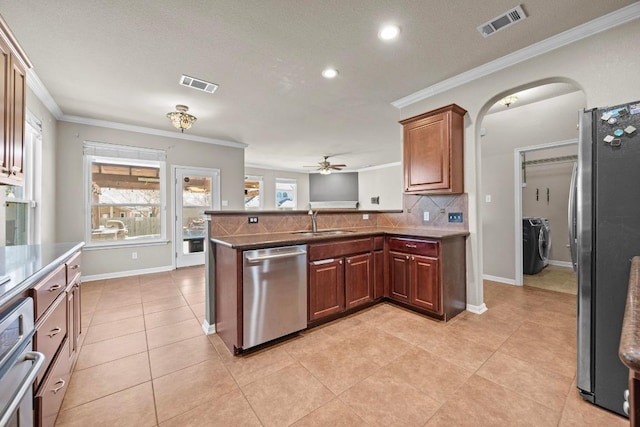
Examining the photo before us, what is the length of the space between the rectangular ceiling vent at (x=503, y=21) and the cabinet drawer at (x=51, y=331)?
3440 millimetres

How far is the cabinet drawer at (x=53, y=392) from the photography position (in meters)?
1.16

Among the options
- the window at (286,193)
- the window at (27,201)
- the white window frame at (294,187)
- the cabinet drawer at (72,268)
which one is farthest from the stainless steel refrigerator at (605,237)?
the window at (286,193)

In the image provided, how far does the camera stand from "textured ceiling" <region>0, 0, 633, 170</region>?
1.97 m

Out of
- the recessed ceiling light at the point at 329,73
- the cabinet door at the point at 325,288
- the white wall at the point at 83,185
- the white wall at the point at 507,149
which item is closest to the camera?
Answer: the cabinet door at the point at 325,288

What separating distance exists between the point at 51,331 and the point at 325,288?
73.7 inches

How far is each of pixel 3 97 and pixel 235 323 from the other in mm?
2044

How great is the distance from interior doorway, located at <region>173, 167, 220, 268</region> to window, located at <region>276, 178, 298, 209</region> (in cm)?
408

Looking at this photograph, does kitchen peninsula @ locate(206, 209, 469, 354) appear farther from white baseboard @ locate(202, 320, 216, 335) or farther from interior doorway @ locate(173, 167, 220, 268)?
interior doorway @ locate(173, 167, 220, 268)

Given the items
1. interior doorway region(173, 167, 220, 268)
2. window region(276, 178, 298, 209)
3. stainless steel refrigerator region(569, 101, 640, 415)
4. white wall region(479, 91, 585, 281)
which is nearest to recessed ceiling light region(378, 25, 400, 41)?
stainless steel refrigerator region(569, 101, 640, 415)

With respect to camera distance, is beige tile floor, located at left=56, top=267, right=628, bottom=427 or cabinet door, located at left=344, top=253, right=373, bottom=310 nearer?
beige tile floor, located at left=56, top=267, right=628, bottom=427

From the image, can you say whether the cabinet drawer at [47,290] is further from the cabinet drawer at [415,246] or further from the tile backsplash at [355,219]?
the cabinet drawer at [415,246]

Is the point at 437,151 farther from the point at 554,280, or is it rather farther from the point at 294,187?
the point at 294,187

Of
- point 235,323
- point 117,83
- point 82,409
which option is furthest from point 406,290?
point 117,83

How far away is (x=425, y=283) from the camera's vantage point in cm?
272
